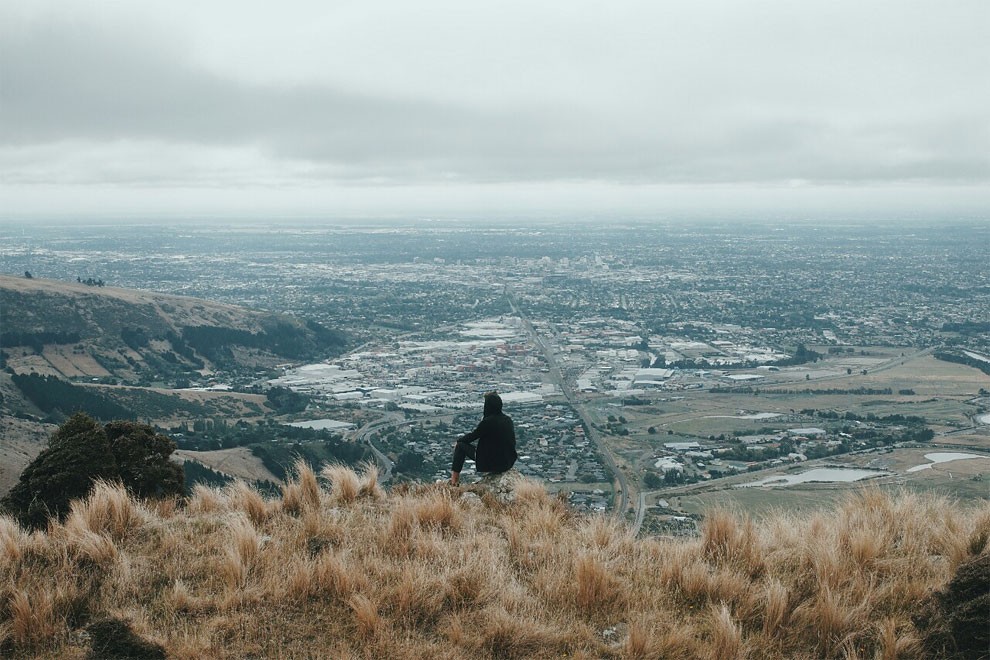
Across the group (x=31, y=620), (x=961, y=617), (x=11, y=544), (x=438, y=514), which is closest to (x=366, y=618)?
(x=438, y=514)

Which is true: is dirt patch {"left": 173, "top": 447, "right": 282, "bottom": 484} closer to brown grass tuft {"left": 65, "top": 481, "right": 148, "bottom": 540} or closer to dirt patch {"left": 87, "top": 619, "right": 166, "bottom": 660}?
brown grass tuft {"left": 65, "top": 481, "right": 148, "bottom": 540}

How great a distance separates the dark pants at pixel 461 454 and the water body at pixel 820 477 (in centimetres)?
2183

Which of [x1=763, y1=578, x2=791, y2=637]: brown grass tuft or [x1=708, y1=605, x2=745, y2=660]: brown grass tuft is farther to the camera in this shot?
[x1=763, y1=578, x2=791, y2=637]: brown grass tuft

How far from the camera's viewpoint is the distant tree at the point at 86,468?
8.38m

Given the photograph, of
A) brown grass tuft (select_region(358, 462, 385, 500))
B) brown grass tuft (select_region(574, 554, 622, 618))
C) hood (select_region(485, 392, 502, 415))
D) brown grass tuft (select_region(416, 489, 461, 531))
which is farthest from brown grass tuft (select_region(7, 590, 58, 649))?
hood (select_region(485, 392, 502, 415))

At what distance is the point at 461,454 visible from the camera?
9656 mm

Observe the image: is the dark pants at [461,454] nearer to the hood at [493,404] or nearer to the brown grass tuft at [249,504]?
the hood at [493,404]

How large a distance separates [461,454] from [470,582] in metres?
3.86

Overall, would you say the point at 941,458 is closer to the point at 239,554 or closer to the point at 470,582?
the point at 470,582

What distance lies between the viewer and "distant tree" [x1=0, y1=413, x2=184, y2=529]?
8.38 metres

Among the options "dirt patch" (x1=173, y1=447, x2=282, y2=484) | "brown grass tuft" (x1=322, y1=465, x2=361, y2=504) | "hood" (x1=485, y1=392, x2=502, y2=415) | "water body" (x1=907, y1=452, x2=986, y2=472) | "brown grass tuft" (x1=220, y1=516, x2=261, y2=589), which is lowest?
"dirt patch" (x1=173, y1=447, x2=282, y2=484)

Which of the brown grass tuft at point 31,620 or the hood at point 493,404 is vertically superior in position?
the hood at point 493,404

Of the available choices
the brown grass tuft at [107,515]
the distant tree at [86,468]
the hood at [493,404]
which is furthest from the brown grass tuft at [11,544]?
the hood at [493,404]

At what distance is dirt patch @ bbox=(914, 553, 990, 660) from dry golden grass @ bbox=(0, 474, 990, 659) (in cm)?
16
